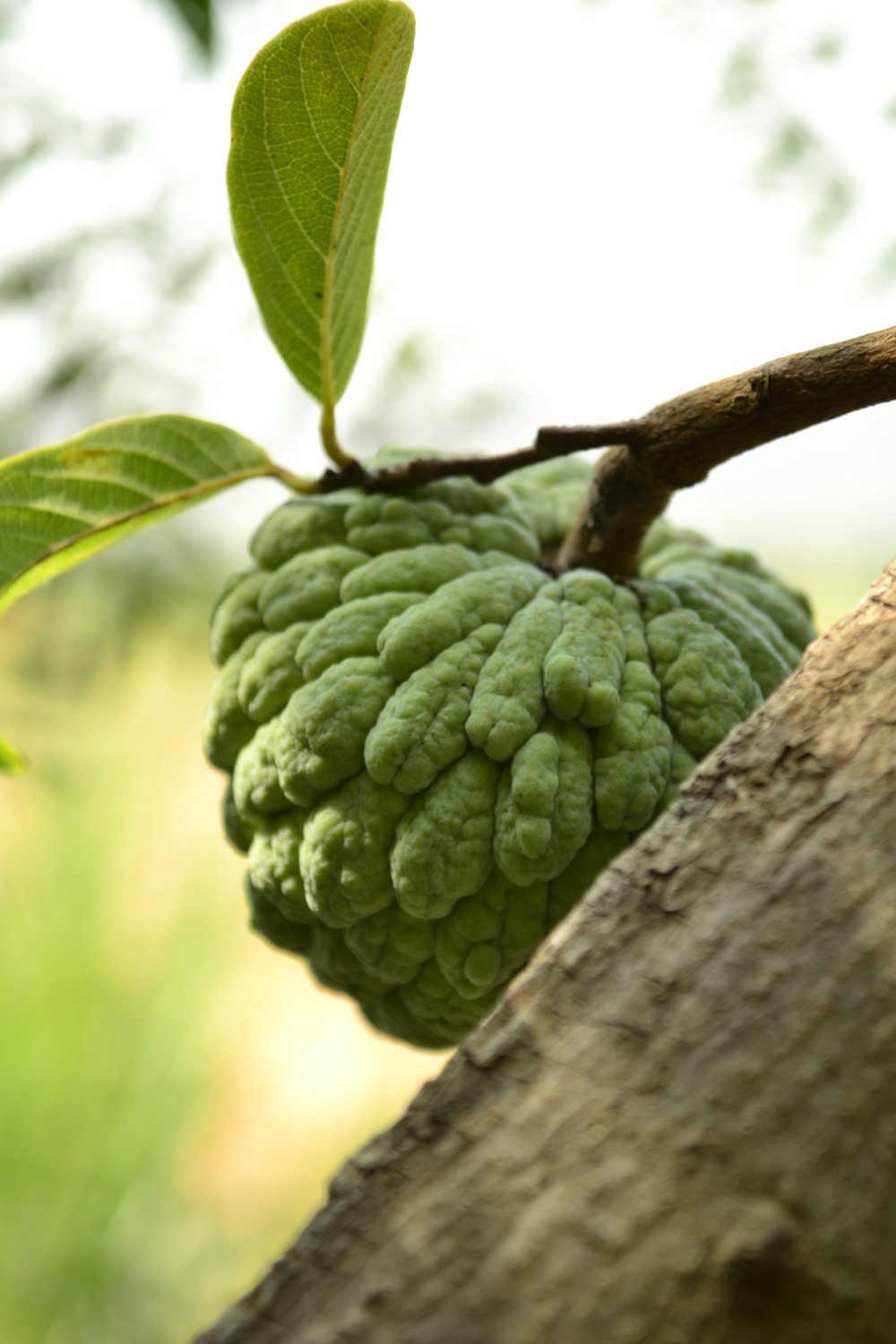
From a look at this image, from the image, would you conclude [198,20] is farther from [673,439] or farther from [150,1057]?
[150,1057]

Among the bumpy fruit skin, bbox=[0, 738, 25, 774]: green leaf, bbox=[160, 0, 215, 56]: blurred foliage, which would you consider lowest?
the bumpy fruit skin

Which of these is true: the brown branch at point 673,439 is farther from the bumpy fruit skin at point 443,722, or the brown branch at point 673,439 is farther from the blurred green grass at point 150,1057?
the blurred green grass at point 150,1057

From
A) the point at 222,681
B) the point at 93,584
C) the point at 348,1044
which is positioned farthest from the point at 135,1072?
Answer: the point at 222,681

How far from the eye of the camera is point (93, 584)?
3051 millimetres

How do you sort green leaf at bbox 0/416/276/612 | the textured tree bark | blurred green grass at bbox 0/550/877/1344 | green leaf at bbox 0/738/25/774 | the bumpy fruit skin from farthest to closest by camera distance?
1. blurred green grass at bbox 0/550/877/1344
2. green leaf at bbox 0/738/25/774
3. green leaf at bbox 0/416/276/612
4. the bumpy fruit skin
5. the textured tree bark

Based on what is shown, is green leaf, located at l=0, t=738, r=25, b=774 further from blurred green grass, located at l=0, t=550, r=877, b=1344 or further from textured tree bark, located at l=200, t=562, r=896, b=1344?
blurred green grass, located at l=0, t=550, r=877, b=1344

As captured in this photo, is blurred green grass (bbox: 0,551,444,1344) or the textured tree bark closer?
the textured tree bark

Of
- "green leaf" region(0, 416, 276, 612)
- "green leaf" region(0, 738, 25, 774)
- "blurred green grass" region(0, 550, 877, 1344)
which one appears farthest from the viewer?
"blurred green grass" region(0, 550, 877, 1344)

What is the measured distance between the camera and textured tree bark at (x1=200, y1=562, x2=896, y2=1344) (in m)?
0.69

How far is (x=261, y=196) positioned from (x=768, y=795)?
0.82 meters

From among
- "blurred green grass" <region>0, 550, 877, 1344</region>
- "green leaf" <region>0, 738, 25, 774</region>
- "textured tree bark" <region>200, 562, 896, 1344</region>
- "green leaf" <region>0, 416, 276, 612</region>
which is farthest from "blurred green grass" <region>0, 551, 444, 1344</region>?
"textured tree bark" <region>200, 562, 896, 1344</region>

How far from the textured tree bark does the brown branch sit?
0.40 metres

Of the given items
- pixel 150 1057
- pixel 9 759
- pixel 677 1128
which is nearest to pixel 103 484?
pixel 9 759

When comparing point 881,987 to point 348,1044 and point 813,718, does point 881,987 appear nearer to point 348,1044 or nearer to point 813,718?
point 813,718
